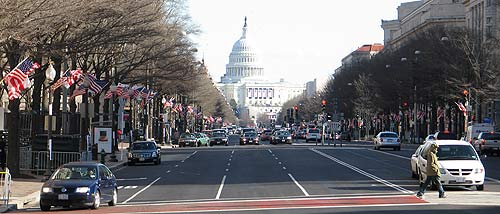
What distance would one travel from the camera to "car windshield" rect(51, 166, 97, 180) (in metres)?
25.6

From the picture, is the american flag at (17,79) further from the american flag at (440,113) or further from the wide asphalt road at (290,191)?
the american flag at (440,113)

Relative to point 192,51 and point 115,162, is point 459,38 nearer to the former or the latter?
point 192,51

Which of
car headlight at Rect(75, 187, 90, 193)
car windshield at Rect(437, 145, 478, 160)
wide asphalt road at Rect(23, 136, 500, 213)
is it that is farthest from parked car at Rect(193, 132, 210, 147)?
car headlight at Rect(75, 187, 90, 193)

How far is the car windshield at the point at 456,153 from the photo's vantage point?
2925 cm

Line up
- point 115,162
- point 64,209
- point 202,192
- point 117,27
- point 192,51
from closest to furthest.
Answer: point 64,209 → point 202,192 → point 117,27 → point 115,162 → point 192,51

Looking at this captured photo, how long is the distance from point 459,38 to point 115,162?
39413 mm

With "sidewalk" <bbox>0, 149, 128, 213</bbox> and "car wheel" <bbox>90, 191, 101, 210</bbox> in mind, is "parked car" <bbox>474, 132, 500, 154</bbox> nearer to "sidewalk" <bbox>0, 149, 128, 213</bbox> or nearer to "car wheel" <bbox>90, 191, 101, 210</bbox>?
"sidewalk" <bbox>0, 149, 128, 213</bbox>

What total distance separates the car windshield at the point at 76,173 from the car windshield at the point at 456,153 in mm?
11047

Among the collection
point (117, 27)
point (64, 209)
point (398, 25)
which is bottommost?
point (64, 209)

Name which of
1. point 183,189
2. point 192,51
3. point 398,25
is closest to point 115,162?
point 192,51

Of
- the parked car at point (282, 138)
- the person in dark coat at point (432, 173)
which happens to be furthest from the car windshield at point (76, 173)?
the parked car at point (282, 138)

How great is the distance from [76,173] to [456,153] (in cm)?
1206

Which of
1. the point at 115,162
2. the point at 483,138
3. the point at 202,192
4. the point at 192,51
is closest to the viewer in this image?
the point at 202,192

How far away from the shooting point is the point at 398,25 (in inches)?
7559
